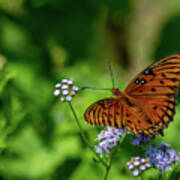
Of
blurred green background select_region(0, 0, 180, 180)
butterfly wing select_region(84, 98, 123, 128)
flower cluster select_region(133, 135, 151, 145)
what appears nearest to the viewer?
butterfly wing select_region(84, 98, 123, 128)

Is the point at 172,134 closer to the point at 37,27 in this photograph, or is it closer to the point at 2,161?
the point at 2,161

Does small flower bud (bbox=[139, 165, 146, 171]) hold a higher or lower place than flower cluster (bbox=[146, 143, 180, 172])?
higher

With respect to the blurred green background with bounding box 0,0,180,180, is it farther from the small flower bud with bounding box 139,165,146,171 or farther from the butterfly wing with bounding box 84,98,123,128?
the butterfly wing with bounding box 84,98,123,128

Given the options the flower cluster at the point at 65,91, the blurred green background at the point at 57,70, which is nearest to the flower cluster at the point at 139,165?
the flower cluster at the point at 65,91

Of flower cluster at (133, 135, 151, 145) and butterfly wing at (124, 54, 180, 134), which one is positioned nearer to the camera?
butterfly wing at (124, 54, 180, 134)

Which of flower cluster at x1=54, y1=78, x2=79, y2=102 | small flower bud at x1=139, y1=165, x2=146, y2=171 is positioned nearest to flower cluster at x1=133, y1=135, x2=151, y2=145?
small flower bud at x1=139, y1=165, x2=146, y2=171

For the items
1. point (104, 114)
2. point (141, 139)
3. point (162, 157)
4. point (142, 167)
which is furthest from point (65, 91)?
point (162, 157)

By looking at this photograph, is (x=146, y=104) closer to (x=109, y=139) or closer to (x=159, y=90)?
(x=159, y=90)
